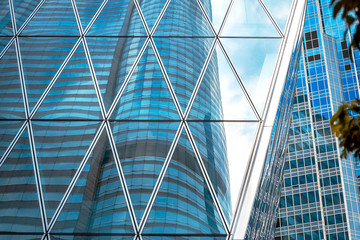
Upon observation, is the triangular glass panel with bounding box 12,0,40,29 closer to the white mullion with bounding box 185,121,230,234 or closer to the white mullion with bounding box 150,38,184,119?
the white mullion with bounding box 150,38,184,119

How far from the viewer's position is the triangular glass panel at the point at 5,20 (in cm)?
2077

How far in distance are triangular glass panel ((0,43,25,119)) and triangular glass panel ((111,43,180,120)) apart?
3634 millimetres

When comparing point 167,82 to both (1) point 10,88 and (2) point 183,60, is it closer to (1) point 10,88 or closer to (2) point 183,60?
(2) point 183,60

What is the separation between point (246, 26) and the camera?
67.6ft

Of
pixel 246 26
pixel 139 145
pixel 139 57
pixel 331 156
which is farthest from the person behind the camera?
pixel 331 156

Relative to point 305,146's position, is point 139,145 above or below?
below

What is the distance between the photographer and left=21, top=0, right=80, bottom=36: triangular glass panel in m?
20.7

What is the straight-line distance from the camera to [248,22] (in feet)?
68.1

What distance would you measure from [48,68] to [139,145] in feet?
18.0

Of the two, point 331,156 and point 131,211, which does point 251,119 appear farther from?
point 331,156

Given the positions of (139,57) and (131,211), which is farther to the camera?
(139,57)

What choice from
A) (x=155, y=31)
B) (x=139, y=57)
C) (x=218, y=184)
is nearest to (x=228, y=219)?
(x=218, y=184)

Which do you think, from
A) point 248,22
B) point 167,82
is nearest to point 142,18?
point 167,82

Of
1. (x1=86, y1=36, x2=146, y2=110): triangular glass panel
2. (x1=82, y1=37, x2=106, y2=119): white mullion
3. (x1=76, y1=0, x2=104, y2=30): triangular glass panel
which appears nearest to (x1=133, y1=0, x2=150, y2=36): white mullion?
(x1=86, y1=36, x2=146, y2=110): triangular glass panel
